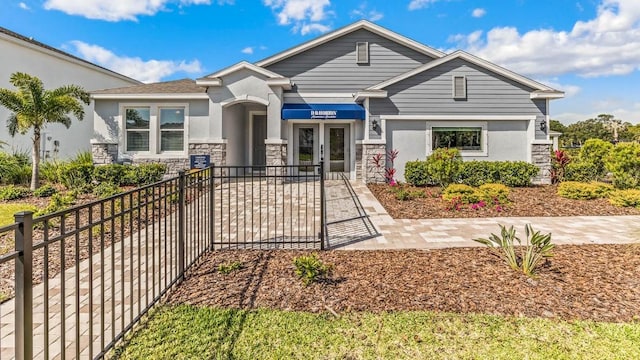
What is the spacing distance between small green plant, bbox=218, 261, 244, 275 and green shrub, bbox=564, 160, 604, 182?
14805 millimetres

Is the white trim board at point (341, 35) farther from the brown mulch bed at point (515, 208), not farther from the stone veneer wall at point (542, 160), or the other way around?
the brown mulch bed at point (515, 208)

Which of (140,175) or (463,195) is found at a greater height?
(140,175)

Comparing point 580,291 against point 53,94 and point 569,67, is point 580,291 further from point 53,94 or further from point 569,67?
point 569,67

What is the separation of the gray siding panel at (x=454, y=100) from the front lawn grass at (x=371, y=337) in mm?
12065

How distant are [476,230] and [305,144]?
33.5 feet

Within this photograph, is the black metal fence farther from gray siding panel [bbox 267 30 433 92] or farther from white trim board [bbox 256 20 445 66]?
white trim board [bbox 256 20 445 66]

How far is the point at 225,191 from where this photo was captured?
12.9 m

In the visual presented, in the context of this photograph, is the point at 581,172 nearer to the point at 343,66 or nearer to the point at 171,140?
the point at 343,66

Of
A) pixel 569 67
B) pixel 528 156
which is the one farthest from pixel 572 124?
pixel 528 156

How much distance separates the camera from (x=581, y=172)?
549 inches

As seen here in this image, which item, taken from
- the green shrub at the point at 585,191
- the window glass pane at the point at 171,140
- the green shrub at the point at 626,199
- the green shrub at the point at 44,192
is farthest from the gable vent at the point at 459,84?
the green shrub at the point at 44,192

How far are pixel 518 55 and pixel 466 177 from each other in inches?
1386

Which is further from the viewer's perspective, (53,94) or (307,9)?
(307,9)

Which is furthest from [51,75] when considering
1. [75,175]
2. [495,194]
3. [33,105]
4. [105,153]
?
[495,194]
